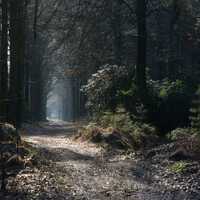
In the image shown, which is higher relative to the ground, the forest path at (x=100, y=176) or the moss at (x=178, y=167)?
the moss at (x=178, y=167)

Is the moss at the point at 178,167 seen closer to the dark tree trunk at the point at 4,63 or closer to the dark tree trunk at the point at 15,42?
the dark tree trunk at the point at 4,63

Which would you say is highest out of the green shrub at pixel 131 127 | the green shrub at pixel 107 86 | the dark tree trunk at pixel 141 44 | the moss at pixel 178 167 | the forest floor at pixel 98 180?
the dark tree trunk at pixel 141 44

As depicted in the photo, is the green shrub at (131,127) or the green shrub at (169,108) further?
the green shrub at (169,108)

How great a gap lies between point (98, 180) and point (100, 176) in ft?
1.50

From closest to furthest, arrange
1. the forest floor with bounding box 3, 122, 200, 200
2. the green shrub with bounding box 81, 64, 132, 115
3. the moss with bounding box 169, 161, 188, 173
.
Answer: the forest floor with bounding box 3, 122, 200, 200
the moss with bounding box 169, 161, 188, 173
the green shrub with bounding box 81, 64, 132, 115

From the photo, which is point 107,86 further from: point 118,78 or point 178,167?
point 178,167

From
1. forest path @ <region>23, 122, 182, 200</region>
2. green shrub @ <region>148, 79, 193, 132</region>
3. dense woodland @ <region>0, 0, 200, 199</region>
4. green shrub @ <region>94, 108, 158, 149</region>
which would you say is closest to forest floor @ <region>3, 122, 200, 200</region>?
forest path @ <region>23, 122, 182, 200</region>

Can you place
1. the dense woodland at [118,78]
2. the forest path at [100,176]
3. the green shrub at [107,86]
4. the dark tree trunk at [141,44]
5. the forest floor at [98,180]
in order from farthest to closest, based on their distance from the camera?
the green shrub at [107,86] → the dark tree trunk at [141,44] → the dense woodland at [118,78] → the forest path at [100,176] → the forest floor at [98,180]

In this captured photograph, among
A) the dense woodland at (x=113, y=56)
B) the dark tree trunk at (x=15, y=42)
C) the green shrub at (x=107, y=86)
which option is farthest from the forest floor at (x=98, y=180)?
the green shrub at (x=107, y=86)

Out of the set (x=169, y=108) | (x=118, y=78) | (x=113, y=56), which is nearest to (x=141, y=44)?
(x=118, y=78)

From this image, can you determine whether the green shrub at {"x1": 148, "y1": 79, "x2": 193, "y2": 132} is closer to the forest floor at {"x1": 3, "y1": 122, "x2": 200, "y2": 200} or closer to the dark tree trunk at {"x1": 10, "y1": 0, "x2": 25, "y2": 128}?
the dark tree trunk at {"x1": 10, "y1": 0, "x2": 25, "y2": 128}

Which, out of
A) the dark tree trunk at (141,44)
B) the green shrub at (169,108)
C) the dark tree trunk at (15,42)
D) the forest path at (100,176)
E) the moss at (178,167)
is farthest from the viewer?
the dark tree trunk at (141,44)

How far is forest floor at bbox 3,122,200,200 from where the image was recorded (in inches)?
434

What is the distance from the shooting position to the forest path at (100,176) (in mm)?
11172
